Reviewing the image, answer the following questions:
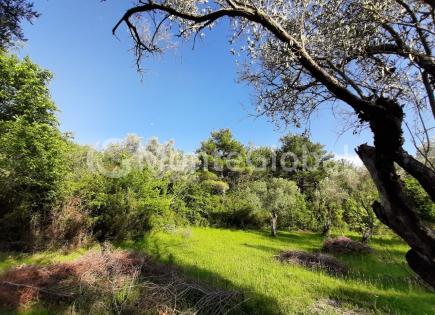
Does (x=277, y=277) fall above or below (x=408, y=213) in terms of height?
below

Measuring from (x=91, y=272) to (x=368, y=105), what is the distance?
7.75m

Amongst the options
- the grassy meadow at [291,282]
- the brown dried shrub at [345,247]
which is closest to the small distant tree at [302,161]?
the brown dried shrub at [345,247]

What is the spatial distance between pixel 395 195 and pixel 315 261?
1117cm

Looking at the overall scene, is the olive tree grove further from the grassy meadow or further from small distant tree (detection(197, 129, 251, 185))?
small distant tree (detection(197, 129, 251, 185))

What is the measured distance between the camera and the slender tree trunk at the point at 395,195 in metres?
4.01

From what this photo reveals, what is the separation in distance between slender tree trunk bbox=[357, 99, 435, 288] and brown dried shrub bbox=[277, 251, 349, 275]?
946cm

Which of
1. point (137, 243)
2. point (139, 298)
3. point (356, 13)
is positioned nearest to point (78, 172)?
point (137, 243)

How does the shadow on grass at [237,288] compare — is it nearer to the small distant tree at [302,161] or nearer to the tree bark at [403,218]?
the tree bark at [403,218]

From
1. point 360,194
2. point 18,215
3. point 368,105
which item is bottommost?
point 18,215

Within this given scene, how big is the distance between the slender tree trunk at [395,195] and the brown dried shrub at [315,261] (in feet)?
31.0

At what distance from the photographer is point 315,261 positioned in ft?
46.8

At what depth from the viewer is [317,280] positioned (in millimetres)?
11055

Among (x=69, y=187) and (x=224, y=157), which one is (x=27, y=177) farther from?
(x=224, y=157)

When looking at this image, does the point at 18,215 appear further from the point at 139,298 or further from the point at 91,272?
the point at 139,298
